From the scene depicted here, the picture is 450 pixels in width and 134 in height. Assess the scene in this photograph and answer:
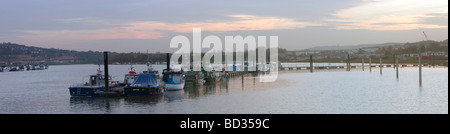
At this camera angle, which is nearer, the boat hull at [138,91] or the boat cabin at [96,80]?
the boat hull at [138,91]

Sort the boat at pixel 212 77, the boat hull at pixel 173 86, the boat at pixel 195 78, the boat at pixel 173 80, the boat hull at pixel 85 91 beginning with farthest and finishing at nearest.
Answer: the boat at pixel 212 77, the boat at pixel 195 78, the boat at pixel 173 80, the boat hull at pixel 173 86, the boat hull at pixel 85 91

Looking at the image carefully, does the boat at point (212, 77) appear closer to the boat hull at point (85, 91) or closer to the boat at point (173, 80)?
the boat at point (173, 80)

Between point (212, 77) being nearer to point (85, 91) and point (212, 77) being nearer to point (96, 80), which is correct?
point (96, 80)

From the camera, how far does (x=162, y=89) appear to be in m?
45.7

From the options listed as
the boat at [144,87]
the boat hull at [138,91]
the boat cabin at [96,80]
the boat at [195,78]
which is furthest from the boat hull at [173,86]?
the boat at [195,78]

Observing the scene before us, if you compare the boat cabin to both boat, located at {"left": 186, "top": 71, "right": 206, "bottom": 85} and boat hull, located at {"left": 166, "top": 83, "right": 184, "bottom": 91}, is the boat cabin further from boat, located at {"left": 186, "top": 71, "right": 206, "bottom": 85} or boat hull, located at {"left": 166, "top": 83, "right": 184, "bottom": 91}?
boat, located at {"left": 186, "top": 71, "right": 206, "bottom": 85}

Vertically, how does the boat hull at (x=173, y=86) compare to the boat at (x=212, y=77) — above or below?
below

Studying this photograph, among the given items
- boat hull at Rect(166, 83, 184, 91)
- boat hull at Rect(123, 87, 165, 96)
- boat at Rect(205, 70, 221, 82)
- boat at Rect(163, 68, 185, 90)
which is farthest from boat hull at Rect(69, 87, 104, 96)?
boat at Rect(205, 70, 221, 82)

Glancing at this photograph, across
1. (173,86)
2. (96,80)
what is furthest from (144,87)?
(173,86)

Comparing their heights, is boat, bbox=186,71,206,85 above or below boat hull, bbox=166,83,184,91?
above

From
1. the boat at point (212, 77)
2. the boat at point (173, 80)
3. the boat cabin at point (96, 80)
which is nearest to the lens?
the boat cabin at point (96, 80)
